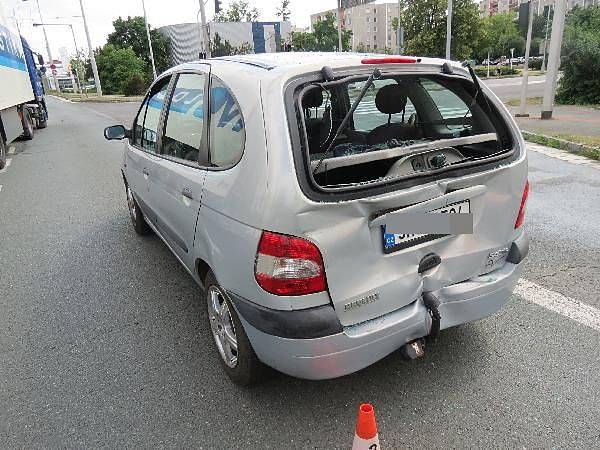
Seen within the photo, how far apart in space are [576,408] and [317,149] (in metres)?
1.87

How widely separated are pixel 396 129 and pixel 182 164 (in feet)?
4.56

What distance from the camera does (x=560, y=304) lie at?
3.36 m

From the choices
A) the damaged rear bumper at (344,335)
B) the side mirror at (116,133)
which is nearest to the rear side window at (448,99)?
the damaged rear bumper at (344,335)

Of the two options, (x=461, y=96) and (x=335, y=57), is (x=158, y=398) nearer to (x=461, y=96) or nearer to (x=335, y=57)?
(x=335, y=57)

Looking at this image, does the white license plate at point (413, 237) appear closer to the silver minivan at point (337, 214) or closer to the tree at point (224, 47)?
the silver minivan at point (337, 214)

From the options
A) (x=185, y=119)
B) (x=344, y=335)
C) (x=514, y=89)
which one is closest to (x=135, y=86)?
(x=514, y=89)

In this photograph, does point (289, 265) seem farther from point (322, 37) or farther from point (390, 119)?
point (322, 37)

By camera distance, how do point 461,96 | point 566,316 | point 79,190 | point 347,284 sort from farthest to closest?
point 79,190 < point 566,316 < point 461,96 < point 347,284

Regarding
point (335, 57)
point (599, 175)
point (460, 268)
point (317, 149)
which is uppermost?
point (335, 57)

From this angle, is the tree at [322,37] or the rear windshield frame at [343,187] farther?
the tree at [322,37]

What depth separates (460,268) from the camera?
2453 millimetres

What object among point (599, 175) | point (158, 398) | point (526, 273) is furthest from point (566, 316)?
point (599, 175)

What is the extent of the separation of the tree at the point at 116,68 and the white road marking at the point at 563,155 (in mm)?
56432

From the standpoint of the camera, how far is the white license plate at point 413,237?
2.18 meters
